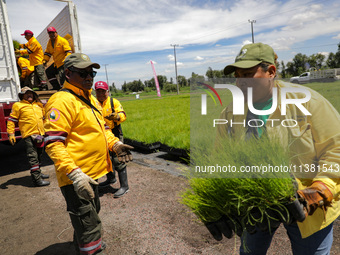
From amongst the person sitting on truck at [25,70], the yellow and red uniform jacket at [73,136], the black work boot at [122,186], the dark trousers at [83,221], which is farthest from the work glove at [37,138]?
the person sitting on truck at [25,70]

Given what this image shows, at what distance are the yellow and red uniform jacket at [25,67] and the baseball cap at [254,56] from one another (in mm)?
8106

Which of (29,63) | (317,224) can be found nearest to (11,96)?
(29,63)

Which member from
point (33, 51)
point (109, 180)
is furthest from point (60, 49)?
point (109, 180)

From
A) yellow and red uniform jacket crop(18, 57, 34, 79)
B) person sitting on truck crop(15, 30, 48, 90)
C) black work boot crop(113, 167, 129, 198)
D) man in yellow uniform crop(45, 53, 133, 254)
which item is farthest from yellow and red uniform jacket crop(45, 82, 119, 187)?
yellow and red uniform jacket crop(18, 57, 34, 79)

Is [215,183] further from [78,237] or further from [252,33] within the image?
[252,33]

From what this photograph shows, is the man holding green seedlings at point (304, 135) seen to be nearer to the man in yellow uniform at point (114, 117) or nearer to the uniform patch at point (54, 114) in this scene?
the uniform patch at point (54, 114)

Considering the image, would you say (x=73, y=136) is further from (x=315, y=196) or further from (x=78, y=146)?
(x=315, y=196)

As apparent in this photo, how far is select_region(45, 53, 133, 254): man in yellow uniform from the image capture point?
2.10 meters

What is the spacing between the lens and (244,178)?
122 centimetres

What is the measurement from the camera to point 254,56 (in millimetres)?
1537

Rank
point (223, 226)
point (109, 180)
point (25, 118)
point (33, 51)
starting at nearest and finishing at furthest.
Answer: point (223, 226) < point (109, 180) < point (25, 118) < point (33, 51)

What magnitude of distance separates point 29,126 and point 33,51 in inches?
131

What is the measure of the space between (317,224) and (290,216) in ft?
1.25

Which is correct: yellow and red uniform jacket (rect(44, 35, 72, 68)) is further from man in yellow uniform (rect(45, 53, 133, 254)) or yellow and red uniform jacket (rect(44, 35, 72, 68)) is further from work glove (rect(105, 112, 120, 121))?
man in yellow uniform (rect(45, 53, 133, 254))
